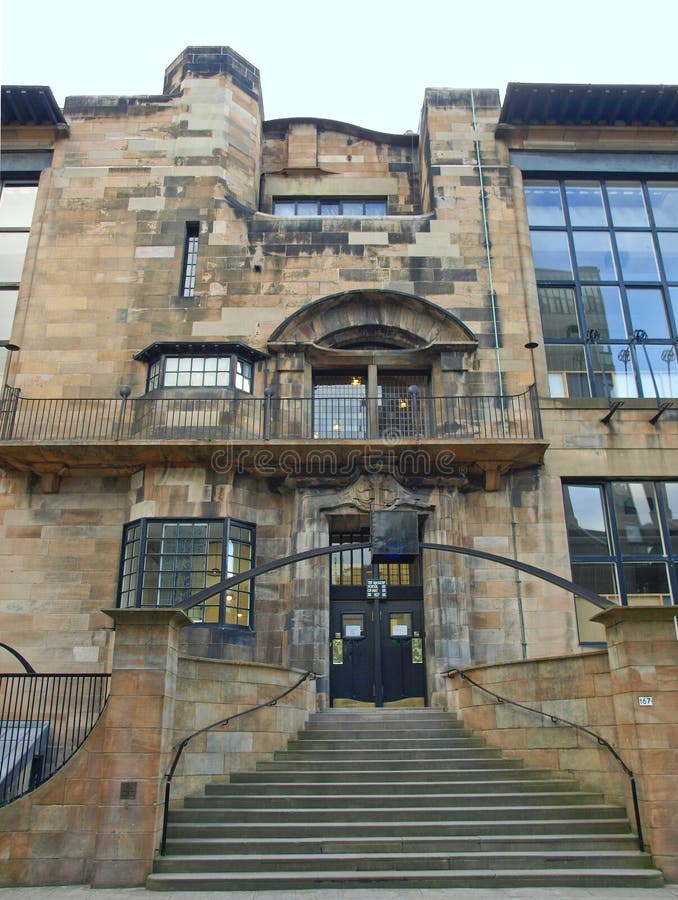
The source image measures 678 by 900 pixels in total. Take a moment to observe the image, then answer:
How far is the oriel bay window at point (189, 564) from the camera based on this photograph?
13812 millimetres

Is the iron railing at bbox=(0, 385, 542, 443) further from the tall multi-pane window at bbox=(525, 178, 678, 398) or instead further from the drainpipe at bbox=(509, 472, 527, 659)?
the tall multi-pane window at bbox=(525, 178, 678, 398)

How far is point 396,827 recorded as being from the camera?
28.7 feet

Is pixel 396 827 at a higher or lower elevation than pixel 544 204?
lower

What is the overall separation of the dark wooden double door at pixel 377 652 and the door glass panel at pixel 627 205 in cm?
1153

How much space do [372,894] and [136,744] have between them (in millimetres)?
3331

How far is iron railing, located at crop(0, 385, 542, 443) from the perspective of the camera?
49.5 ft

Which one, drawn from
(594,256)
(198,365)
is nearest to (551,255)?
(594,256)

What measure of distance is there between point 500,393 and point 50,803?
12.0m

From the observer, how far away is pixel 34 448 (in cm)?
1431

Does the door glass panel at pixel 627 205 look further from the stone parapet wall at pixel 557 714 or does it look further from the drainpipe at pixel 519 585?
the stone parapet wall at pixel 557 714

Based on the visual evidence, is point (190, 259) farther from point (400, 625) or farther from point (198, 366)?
point (400, 625)

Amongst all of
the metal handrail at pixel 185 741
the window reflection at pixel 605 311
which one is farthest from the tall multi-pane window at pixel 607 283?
the metal handrail at pixel 185 741

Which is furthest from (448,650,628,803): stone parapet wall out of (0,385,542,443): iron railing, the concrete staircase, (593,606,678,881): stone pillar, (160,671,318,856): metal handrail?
(0,385,542,443): iron railing

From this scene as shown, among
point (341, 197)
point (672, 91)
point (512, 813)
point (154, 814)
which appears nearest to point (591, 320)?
point (672, 91)
